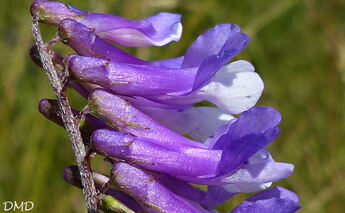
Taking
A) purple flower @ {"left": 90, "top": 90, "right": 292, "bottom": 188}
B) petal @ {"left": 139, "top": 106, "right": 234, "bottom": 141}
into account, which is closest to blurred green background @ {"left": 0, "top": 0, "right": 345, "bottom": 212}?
petal @ {"left": 139, "top": 106, "right": 234, "bottom": 141}

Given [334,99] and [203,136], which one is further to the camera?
[334,99]

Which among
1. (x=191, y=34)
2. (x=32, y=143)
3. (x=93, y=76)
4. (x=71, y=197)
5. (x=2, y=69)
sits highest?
(x=191, y=34)

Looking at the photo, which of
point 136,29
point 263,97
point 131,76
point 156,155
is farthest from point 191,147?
point 263,97

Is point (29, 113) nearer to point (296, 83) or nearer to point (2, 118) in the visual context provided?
point (2, 118)

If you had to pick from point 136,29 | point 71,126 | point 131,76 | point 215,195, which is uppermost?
point 136,29

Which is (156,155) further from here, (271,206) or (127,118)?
(271,206)

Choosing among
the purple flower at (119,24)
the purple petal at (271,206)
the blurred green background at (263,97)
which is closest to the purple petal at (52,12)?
the purple flower at (119,24)

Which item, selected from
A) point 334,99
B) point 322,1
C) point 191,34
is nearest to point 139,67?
point 334,99
